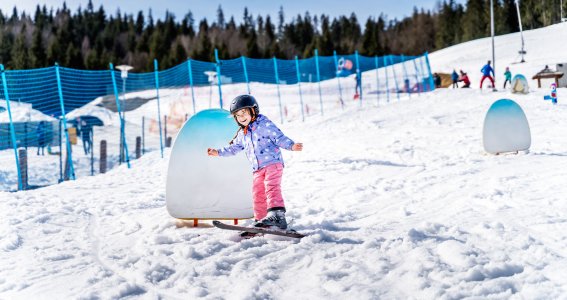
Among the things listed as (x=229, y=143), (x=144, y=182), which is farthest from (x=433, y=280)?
(x=144, y=182)

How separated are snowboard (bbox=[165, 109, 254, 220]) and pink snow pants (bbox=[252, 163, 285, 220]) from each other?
42cm

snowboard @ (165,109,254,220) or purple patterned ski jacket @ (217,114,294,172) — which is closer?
purple patterned ski jacket @ (217,114,294,172)

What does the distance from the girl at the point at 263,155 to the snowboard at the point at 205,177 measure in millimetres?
445

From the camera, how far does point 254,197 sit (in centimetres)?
430

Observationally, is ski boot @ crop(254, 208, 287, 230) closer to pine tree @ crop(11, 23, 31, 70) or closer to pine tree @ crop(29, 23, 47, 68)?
pine tree @ crop(11, 23, 31, 70)

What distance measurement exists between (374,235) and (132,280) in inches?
78.5

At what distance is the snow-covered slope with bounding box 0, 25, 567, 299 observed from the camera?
2.99m

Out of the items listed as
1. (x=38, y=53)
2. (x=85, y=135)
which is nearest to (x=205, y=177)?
(x=85, y=135)

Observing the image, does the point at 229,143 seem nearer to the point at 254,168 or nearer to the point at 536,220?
the point at 254,168

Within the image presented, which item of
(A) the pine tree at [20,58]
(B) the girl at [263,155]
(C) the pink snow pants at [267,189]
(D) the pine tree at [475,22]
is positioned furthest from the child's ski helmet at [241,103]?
(D) the pine tree at [475,22]

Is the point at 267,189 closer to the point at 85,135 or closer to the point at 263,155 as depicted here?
the point at 263,155

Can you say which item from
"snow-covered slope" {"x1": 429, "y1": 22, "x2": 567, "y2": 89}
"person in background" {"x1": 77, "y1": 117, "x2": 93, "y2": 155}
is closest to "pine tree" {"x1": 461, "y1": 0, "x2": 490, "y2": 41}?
"snow-covered slope" {"x1": 429, "y1": 22, "x2": 567, "y2": 89}

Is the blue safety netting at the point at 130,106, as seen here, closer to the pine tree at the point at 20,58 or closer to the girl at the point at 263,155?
the girl at the point at 263,155

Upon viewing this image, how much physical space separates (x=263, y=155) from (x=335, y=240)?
932mm
